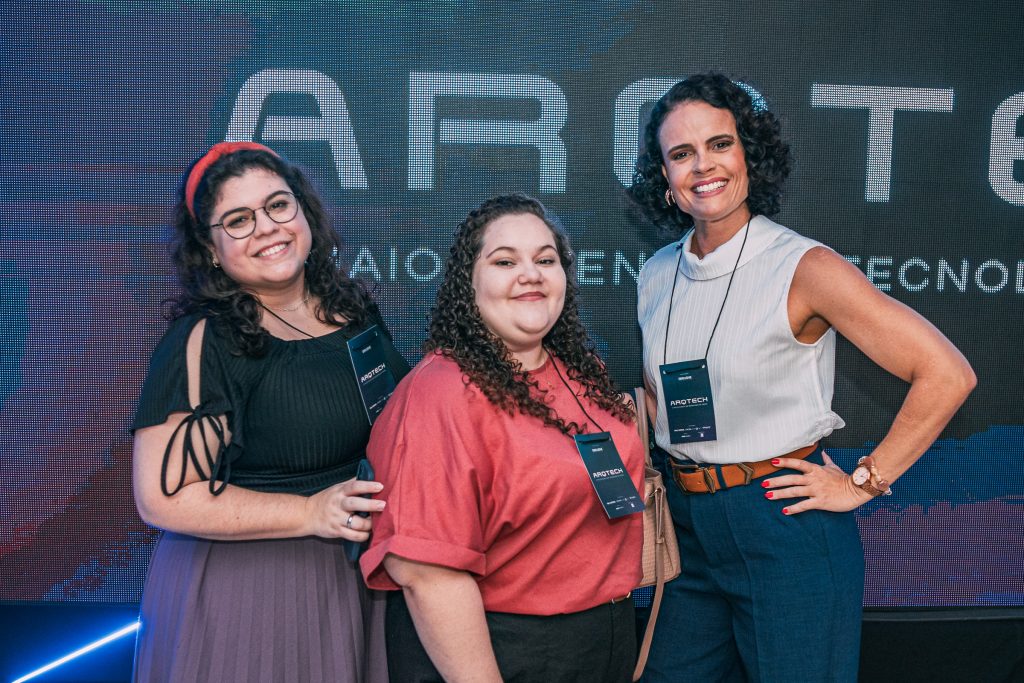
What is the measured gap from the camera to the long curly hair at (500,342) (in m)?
1.46

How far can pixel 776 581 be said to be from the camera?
167 centimetres

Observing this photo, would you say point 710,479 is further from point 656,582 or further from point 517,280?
point 517,280

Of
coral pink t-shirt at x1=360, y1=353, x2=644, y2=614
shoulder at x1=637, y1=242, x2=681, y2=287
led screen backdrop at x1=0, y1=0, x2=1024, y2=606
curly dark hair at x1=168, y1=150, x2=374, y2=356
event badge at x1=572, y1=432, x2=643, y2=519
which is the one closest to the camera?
coral pink t-shirt at x1=360, y1=353, x2=644, y2=614

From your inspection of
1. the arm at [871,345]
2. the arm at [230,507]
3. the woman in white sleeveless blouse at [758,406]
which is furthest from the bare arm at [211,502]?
the arm at [871,345]

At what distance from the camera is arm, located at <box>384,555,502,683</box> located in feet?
4.39

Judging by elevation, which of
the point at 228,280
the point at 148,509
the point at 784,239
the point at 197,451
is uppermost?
the point at 784,239

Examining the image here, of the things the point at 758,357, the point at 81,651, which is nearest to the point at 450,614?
the point at 758,357

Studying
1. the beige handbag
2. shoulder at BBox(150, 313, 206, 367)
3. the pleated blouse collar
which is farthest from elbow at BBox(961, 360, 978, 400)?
shoulder at BBox(150, 313, 206, 367)

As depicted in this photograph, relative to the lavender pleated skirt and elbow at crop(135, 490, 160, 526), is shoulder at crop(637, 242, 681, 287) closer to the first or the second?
the lavender pleated skirt

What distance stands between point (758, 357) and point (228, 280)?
122cm

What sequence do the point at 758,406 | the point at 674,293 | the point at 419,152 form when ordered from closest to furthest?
1. the point at 758,406
2. the point at 674,293
3. the point at 419,152

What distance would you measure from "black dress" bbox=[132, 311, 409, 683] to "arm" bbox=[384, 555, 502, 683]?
336 mm

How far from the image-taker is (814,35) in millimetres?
2637

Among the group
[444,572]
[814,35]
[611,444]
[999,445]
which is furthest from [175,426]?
[999,445]
